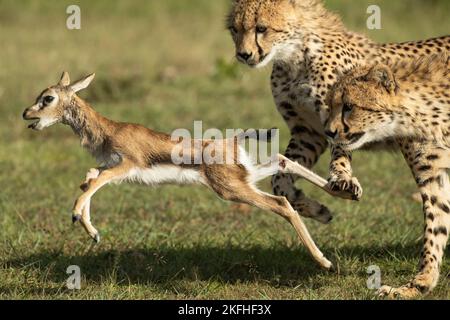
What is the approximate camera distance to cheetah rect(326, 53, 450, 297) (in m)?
5.09

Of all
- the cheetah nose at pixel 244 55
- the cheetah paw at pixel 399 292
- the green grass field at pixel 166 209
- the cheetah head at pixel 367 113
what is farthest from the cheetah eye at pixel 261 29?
the cheetah paw at pixel 399 292

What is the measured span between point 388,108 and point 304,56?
31.8 inches

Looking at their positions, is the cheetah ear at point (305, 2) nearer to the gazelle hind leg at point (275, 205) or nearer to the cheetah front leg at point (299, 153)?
the cheetah front leg at point (299, 153)

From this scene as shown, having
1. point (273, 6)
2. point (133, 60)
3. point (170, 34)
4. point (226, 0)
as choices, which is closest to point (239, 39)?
point (273, 6)

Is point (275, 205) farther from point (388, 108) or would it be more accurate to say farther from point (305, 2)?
point (305, 2)

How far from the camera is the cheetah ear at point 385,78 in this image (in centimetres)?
508

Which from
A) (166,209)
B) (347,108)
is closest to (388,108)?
(347,108)

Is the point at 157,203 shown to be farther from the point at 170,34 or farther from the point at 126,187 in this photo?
the point at 170,34

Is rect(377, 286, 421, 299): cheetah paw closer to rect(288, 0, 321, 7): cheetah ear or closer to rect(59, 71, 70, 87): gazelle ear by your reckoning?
rect(288, 0, 321, 7): cheetah ear

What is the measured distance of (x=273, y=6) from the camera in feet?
18.6

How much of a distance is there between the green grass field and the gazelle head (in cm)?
91

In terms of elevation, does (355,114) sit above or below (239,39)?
below

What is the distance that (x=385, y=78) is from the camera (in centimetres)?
508

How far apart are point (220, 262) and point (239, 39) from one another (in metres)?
1.31
